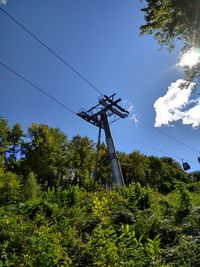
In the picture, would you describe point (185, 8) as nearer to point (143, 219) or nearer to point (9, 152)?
point (143, 219)

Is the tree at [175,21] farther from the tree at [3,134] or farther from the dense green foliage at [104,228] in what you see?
the tree at [3,134]

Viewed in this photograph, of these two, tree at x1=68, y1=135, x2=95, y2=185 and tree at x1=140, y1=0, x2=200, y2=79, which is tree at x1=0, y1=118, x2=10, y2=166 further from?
tree at x1=140, y1=0, x2=200, y2=79

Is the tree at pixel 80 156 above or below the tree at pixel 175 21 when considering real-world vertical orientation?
above

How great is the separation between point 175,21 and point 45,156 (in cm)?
2840

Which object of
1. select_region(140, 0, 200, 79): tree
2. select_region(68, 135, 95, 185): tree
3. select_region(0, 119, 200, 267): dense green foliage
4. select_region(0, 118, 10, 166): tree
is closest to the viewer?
select_region(0, 119, 200, 267): dense green foliage

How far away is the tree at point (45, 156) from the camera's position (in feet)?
125

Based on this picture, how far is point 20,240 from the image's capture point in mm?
5484

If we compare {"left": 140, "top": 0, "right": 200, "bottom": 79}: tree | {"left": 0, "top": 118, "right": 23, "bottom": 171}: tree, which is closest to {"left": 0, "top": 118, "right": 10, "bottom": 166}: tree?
{"left": 0, "top": 118, "right": 23, "bottom": 171}: tree

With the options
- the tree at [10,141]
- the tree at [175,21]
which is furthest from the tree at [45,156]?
the tree at [175,21]

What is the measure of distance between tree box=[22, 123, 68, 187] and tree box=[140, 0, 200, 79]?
26160 millimetres

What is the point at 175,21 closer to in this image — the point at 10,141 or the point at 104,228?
the point at 104,228

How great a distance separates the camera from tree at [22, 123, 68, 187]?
3800cm

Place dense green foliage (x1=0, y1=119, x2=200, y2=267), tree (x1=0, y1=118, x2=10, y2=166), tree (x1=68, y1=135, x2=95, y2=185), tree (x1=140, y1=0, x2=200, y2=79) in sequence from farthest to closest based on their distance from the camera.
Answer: tree (x1=68, y1=135, x2=95, y2=185), tree (x1=0, y1=118, x2=10, y2=166), tree (x1=140, y1=0, x2=200, y2=79), dense green foliage (x1=0, y1=119, x2=200, y2=267)

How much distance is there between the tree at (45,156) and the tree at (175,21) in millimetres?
26160
